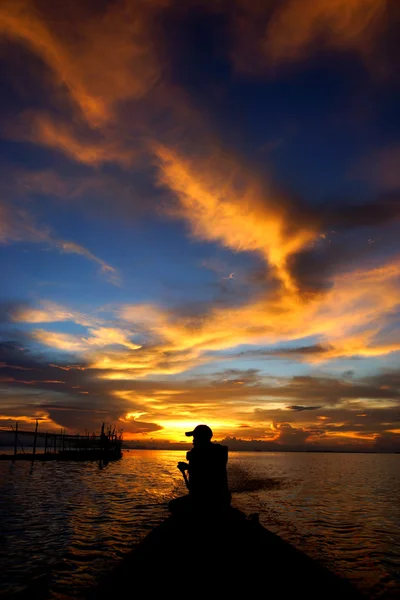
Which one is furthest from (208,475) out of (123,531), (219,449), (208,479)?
(123,531)

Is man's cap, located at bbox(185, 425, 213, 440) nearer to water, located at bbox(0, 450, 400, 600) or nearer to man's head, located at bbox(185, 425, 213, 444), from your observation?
man's head, located at bbox(185, 425, 213, 444)

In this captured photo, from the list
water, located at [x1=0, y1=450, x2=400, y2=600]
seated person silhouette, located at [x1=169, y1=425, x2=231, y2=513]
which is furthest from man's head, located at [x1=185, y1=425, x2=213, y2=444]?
water, located at [x1=0, y1=450, x2=400, y2=600]

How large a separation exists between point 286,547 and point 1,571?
9.53 meters

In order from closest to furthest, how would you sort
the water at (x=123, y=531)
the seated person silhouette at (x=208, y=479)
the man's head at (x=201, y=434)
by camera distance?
the seated person silhouette at (x=208, y=479), the man's head at (x=201, y=434), the water at (x=123, y=531)

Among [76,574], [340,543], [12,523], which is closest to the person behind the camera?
[76,574]

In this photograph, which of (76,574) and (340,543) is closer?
(76,574)

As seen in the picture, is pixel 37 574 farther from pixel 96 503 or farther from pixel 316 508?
pixel 316 508

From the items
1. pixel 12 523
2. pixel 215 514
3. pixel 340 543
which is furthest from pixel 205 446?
Answer: pixel 12 523

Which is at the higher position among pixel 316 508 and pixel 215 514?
pixel 215 514

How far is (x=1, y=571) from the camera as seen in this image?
448 inches

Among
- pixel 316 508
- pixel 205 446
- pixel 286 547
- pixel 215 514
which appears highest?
pixel 205 446

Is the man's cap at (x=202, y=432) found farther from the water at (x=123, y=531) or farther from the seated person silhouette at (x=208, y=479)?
the water at (x=123, y=531)

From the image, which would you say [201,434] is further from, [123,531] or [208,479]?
[123,531]

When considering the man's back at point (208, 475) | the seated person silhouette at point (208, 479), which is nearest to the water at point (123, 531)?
the seated person silhouette at point (208, 479)
